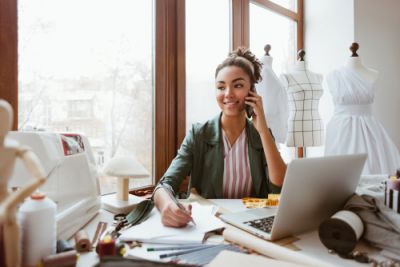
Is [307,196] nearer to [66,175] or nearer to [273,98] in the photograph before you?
[66,175]

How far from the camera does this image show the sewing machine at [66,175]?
887 mm

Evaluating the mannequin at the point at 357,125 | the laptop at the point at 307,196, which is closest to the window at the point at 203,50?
the mannequin at the point at 357,125

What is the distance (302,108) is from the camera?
221 cm

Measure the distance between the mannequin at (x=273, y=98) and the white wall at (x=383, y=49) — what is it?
1.48 metres

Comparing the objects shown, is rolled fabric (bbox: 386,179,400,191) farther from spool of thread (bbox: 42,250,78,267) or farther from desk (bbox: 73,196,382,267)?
spool of thread (bbox: 42,250,78,267)

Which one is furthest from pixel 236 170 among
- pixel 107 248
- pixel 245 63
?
pixel 107 248

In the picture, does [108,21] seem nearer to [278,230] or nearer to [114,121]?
[114,121]

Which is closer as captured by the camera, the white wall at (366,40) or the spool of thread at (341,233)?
the spool of thread at (341,233)

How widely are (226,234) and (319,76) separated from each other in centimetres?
180

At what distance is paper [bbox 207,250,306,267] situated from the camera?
679mm

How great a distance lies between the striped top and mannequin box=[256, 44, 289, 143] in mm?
607

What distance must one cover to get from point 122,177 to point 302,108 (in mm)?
1487

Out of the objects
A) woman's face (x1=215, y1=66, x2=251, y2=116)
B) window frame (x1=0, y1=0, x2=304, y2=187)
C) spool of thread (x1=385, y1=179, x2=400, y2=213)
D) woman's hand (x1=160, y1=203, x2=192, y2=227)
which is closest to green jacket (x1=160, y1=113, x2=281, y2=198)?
woman's face (x1=215, y1=66, x2=251, y2=116)

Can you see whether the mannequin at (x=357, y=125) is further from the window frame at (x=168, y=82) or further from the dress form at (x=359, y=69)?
the window frame at (x=168, y=82)
